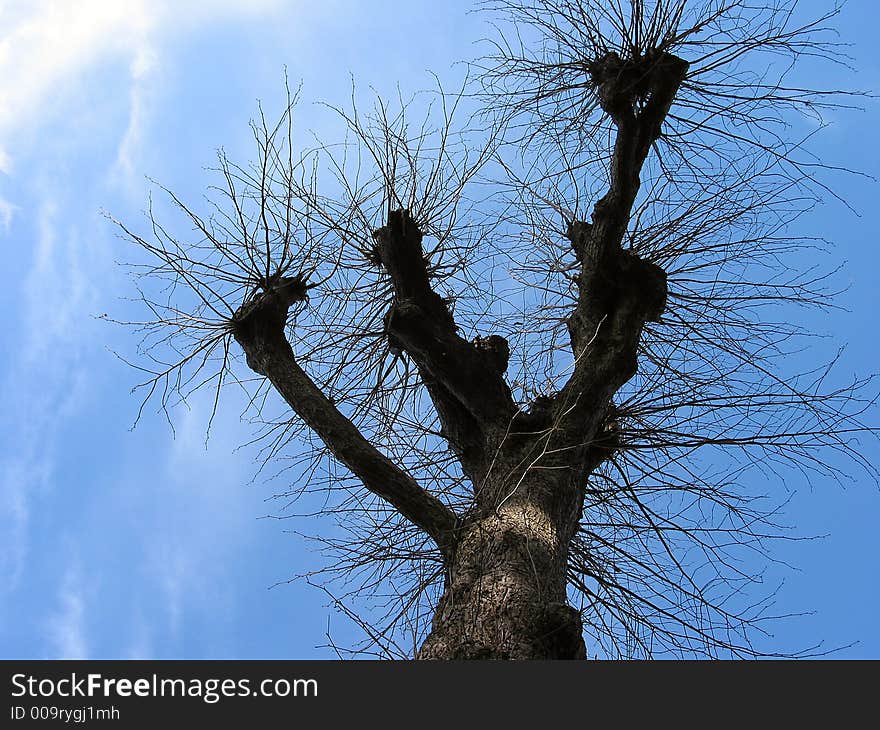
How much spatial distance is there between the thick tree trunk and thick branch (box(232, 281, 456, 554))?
19cm

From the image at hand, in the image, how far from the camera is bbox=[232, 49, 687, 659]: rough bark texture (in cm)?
277

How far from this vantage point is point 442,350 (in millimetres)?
3893

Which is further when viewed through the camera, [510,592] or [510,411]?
[510,411]

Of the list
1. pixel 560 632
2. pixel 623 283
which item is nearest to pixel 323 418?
pixel 560 632

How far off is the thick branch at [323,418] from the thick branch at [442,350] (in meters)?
0.53

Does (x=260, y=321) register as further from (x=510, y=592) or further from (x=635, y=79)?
(x=635, y=79)

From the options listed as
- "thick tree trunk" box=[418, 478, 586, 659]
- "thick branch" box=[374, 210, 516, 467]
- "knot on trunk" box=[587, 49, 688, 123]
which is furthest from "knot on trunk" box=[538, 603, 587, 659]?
A: "knot on trunk" box=[587, 49, 688, 123]

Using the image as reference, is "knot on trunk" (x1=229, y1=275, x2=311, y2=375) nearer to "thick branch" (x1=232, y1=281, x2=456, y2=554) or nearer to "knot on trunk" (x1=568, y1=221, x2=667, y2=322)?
"thick branch" (x1=232, y1=281, x2=456, y2=554)

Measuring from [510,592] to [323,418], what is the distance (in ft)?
3.91
